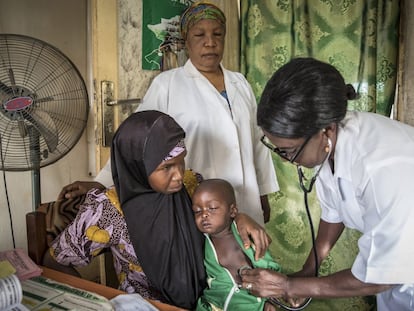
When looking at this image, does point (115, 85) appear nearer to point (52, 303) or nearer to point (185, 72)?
point (185, 72)

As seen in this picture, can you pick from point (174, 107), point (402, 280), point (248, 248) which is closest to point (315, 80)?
point (402, 280)

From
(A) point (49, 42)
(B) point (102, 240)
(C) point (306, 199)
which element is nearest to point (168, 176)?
(B) point (102, 240)

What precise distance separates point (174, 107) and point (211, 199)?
647 millimetres

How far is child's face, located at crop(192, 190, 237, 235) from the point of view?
1.35 m

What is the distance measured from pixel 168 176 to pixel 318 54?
1.70 meters

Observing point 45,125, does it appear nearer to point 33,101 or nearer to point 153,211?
point 33,101

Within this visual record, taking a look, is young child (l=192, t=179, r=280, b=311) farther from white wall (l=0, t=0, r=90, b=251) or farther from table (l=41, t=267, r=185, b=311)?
white wall (l=0, t=0, r=90, b=251)

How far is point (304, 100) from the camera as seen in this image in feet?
3.20

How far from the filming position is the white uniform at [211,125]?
1.85 m

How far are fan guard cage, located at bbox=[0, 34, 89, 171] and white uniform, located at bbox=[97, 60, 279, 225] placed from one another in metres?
0.37

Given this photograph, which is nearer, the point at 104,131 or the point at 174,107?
the point at 174,107

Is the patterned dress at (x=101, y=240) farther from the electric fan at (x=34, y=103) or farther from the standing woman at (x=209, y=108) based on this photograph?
the standing woman at (x=209, y=108)

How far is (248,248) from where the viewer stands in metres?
1.36

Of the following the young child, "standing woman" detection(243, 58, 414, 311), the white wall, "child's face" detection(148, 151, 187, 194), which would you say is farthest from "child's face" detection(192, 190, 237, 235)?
the white wall
